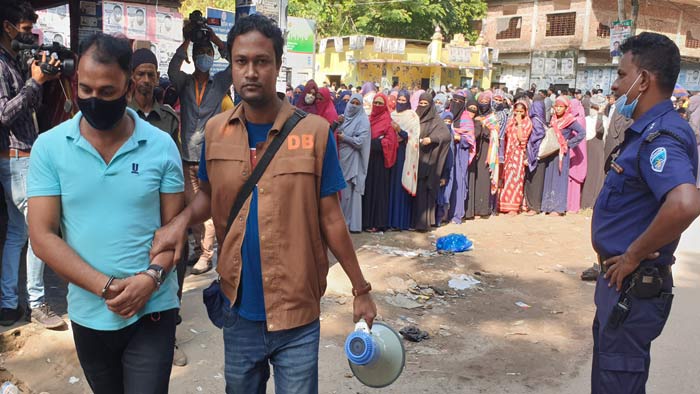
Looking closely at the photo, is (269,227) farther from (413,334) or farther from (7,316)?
(7,316)

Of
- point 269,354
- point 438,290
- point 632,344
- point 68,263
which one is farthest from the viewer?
point 438,290

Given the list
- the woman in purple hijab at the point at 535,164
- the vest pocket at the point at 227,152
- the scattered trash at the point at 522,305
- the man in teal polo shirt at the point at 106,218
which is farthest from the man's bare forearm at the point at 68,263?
the woman in purple hijab at the point at 535,164

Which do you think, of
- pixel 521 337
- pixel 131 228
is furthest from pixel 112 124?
pixel 521 337

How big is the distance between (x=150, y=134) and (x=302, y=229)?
0.66m

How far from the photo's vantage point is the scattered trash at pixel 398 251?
7449 mm

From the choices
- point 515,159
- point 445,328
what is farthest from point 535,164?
point 445,328

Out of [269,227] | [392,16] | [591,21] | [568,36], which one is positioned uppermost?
[591,21]

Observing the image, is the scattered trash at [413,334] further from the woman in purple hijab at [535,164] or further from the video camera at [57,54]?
the woman in purple hijab at [535,164]

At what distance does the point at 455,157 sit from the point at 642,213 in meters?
6.75

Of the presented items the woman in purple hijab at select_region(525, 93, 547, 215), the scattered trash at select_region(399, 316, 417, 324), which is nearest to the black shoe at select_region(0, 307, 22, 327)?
the scattered trash at select_region(399, 316, 417, 324)

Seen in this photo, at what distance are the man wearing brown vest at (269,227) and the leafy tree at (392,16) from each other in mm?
31014

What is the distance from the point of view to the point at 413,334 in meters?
4.82

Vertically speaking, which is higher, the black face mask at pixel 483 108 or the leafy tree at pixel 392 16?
the leafy tree at pixel 392 16

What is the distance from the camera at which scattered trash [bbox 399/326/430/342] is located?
4.79 metres
